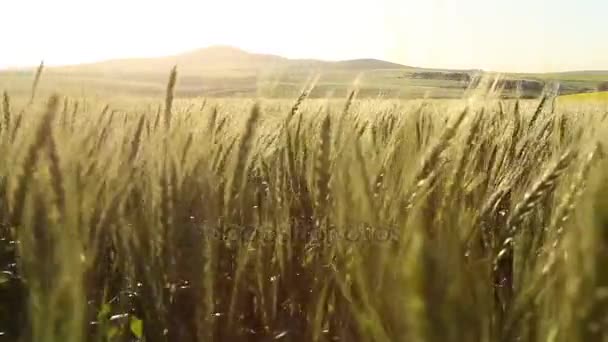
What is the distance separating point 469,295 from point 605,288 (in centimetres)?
8

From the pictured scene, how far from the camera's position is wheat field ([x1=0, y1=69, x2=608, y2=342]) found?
1.26 ft

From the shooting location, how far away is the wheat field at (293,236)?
0.38 meters

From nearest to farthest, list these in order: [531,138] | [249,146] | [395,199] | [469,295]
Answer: [469,295], [395,199], [249,146], [531,138]

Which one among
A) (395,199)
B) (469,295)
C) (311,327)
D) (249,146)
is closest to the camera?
(469,295)

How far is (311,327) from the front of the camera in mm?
716

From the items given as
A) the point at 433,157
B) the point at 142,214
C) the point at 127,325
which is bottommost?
the point at 127,325

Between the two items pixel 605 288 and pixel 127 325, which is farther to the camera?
pixel 127 325

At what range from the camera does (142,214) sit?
83cm

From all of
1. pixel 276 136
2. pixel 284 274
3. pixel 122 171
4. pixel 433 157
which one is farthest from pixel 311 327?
pixel 276 136

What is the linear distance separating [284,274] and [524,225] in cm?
29

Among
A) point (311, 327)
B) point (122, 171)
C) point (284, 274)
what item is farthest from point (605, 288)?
point (122, 171)

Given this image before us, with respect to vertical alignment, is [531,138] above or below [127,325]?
above

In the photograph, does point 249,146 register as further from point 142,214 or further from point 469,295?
point 469,295

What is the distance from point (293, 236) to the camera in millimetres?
887
